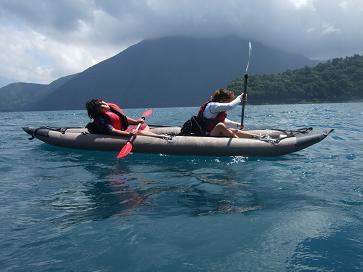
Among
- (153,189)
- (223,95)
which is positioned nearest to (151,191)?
(153,189)

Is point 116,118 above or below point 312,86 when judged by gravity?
below

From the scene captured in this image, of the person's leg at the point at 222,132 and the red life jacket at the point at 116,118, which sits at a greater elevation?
the red life jacket at the point at 116,118

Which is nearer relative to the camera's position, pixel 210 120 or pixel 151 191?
pixel 151 191

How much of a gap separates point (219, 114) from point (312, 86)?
348 feet

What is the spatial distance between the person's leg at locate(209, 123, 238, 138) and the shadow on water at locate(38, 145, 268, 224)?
772mm

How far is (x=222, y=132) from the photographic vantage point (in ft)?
34.8

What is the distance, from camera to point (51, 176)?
8.39 m

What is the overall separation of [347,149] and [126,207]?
8.13 meters

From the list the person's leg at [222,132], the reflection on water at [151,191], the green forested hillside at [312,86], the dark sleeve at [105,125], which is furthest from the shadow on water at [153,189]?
the green forested hillside at [312,86]

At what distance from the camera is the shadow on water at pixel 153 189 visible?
5.71 m

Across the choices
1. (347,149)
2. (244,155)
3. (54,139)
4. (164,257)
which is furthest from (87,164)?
(347,149)

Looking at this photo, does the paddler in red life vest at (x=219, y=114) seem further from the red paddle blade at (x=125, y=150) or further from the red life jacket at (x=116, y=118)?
the red life jacket at (x=116, y=118)

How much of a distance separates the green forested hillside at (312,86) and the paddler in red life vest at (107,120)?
Answer: 9700cm

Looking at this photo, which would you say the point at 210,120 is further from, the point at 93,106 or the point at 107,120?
the point at 93,106
